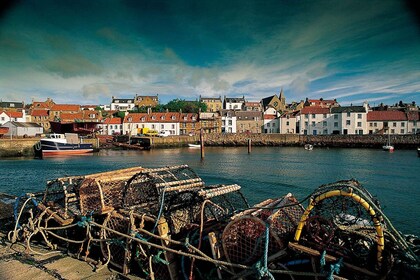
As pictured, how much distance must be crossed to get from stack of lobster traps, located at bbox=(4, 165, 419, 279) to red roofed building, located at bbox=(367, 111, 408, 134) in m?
56.9

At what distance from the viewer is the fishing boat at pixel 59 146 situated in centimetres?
3575

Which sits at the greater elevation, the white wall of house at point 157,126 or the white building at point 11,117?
the white building at point 11,117

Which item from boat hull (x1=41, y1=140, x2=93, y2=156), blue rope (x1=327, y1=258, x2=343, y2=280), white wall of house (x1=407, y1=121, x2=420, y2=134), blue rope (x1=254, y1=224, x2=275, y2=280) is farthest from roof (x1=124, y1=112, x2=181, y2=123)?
blue rope (x1=327, y1=258, x2=343, y2=280)

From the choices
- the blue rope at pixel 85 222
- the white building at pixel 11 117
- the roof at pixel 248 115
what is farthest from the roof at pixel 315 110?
the white building at pixel 11 117

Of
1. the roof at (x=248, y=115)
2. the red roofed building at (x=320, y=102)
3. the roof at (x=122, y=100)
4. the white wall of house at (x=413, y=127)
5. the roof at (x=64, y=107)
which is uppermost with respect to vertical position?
the roof at (x=122, y=100)

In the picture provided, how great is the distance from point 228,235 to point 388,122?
197 feet

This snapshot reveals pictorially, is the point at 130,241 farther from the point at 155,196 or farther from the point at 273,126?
the point at 273,126

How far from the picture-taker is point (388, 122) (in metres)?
52.8

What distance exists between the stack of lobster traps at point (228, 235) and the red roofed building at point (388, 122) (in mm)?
56940

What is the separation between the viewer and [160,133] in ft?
192

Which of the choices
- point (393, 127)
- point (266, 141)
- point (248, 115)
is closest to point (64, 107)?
point (248, 115)

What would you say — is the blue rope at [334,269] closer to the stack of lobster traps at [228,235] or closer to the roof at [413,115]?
the stack of lobster traps at [228,235]

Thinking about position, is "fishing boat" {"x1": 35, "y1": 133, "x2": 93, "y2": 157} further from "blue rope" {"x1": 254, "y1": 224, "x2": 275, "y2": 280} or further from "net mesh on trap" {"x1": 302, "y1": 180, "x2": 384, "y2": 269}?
"net mesh on trap" {"x1": 302, "y1": 180, "x2": 384, "y2": 269}

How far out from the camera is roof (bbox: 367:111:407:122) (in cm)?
5268
